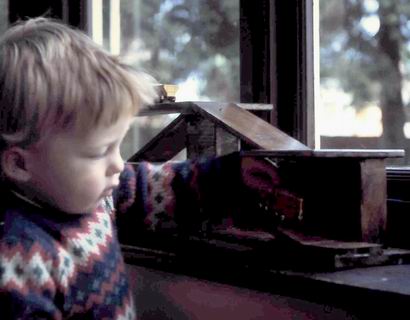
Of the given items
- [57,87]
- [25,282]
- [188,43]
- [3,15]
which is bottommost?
[25,282]

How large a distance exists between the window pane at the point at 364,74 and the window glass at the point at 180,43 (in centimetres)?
24

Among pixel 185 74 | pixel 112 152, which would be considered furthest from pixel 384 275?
pixel 185 74

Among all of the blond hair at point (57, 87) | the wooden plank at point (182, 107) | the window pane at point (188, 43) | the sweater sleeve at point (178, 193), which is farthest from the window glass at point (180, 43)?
the blond hair at point (57, 87)

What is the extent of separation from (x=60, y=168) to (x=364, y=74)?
63 cm

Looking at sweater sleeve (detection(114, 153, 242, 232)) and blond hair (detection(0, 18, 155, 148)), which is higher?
blond hair (detection(0, 18, 155, 148))

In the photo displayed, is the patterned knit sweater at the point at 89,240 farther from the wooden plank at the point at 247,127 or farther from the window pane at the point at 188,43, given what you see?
the window pane at the point at 188,43

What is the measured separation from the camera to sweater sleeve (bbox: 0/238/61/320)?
991mm

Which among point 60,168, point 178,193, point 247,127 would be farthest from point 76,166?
point 247,127

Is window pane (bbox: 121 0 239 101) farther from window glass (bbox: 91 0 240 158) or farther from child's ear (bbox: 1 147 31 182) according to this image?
child's ear (bbox: 1 147 31 182)

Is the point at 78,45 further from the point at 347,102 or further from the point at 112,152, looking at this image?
the point at 347,102

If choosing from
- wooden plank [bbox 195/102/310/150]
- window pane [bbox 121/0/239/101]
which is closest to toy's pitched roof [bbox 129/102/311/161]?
wooden plank [bbox 195/102/310/150]

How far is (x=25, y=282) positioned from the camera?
1015 millimetres

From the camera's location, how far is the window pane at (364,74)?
54.8 inches

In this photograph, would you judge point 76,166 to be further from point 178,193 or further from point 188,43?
point 188,43
